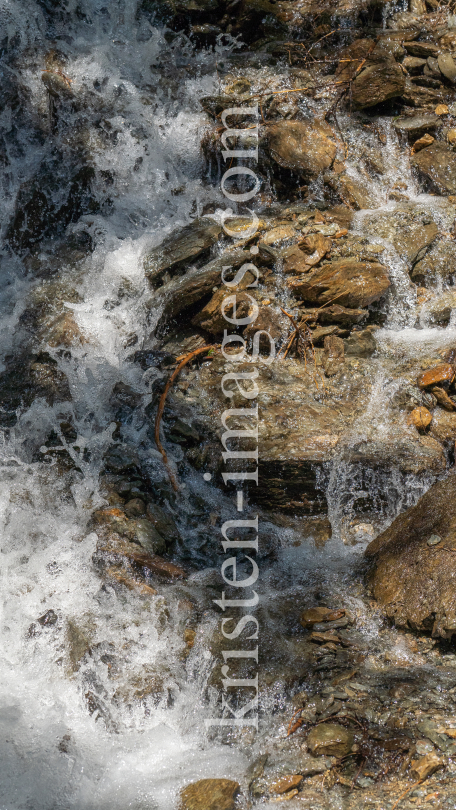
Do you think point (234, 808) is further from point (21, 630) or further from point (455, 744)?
point (21, 630)

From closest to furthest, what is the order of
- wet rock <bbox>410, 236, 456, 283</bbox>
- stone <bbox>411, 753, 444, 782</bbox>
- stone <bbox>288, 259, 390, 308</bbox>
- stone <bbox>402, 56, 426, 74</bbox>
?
stone <bbox>411, 753, 444, 782</bbox>, stone <bbox>288, 259, 390, 308</bbox>, wet rock <bbox>410, 236, 456, 283</bbox>, stone <bbox>402, 56, 426, 74</bbox>

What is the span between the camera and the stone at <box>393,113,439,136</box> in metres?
7.28

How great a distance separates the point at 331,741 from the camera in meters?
2.78

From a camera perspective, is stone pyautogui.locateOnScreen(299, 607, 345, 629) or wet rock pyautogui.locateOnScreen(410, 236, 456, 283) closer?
stone pyautogui.locateOnScreen(299, 607, 345, 629)

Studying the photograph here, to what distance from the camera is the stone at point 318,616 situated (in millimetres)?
3600

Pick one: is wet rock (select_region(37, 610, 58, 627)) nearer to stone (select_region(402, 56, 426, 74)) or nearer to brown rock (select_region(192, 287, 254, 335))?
brown rock (select_region(192, 287, 254, 335))

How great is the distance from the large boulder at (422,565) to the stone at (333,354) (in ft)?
5.23

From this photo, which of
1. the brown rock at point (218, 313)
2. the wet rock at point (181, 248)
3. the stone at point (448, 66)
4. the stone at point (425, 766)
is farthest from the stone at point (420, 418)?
the stone at point (448, 66)

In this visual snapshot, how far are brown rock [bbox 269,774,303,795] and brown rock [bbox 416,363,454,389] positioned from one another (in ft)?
10.3

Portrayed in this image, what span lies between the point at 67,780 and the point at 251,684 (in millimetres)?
938

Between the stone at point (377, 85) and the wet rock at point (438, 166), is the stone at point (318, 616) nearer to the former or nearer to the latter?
the wet rock at point (438, 166)

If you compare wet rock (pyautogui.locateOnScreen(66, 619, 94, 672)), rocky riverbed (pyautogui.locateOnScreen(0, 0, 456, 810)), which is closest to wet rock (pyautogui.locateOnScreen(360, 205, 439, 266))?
rocky riverbed (pyautogui.locateOnScreen(0, 0, 456, 810))

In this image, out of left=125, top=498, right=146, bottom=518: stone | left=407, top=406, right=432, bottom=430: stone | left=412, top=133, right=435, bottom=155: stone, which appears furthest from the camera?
left=412, top=133, right=435, bottom=155: stone

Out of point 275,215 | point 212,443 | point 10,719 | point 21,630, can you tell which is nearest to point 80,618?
point 21,630
